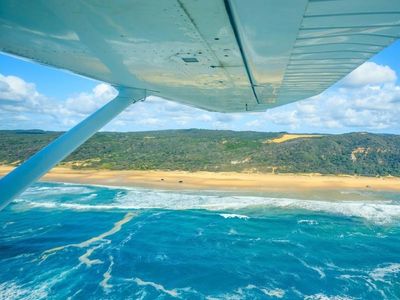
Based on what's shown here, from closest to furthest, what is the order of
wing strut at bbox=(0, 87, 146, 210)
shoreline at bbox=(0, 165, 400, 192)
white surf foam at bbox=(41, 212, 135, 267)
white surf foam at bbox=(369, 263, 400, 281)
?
wing strut at bbox=(0, 87, 146, 210) → white surf foam at bbox=(369, 263, 400, 281) → white surf foam at bbox=(41, 212, 135, 267) → shoreline at bbox=(0, 165, 400, 192)

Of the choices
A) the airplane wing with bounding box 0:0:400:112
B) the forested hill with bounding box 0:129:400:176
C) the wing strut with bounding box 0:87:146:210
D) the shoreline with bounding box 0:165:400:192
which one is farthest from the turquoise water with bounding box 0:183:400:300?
the forested hill with bounding box 0:129:400:176

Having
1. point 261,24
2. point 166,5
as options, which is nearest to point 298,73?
point 261,24

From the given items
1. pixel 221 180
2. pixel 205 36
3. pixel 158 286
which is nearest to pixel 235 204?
pixel 221 180

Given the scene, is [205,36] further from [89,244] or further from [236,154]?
[236,154]

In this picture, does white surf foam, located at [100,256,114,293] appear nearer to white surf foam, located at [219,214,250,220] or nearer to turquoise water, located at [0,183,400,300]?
turquoise water, located at [0,183,400,300]

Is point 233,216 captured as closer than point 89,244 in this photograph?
No

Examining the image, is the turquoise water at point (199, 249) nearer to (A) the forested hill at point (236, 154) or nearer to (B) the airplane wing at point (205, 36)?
(B) the airplane wing at point (205, 36)
